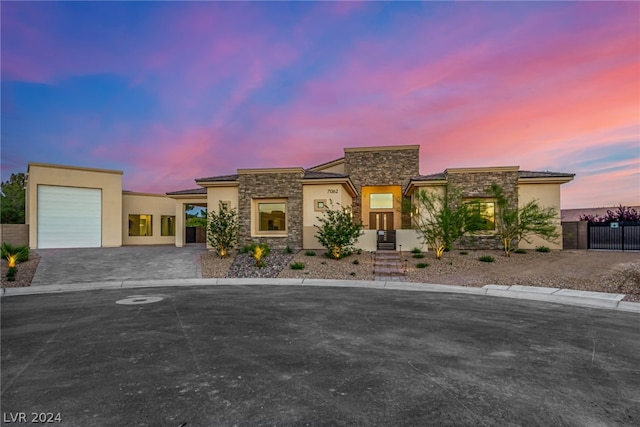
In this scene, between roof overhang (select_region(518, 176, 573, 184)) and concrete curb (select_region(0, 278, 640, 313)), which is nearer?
concrete curb (select_region(0, 278, 640, 313))

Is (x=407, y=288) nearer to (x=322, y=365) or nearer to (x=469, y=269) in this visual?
(x=469, y=269)

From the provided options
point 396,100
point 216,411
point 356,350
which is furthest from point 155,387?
point 396,100

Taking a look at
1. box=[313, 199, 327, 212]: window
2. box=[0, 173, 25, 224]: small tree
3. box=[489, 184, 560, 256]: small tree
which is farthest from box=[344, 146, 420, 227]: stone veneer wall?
box=[0, 173, 25, 224]: small tree

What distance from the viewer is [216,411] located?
3006 mm

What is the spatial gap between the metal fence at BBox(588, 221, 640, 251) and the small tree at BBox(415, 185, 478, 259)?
953 centimetres

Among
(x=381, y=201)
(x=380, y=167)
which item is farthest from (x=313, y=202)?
(x=380, y=167)

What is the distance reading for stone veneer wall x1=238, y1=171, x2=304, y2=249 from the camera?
18500 mm

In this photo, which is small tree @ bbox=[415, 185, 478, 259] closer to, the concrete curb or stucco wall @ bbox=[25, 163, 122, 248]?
the concrete curb

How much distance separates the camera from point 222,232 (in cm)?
1702

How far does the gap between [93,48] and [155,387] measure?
16.6m

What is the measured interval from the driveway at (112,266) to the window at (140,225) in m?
5.69

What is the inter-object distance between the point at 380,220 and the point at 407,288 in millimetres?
13415

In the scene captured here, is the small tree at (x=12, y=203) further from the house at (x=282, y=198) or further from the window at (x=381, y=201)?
the window at (x=381, y=201)

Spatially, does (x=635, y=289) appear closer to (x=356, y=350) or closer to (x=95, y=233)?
(x=356, y=350)
